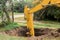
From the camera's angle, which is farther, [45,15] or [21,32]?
[45,15]

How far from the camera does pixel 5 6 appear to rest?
1686cm

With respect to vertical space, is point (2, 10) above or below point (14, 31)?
above

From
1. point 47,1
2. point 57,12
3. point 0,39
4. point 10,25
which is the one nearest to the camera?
point 0,39

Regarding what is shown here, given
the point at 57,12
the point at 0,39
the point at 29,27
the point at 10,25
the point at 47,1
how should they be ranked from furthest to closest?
the point at 57,12
the point at 10,25
the point at 29,27
the point at 47,1
the point at 0,39

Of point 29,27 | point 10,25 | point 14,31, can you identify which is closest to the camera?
point 29,27

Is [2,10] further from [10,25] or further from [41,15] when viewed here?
[41,15]

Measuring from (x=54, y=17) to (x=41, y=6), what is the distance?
446 inches

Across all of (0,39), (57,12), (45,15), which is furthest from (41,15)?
(0,39)

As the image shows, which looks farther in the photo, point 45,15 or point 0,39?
point 45,15

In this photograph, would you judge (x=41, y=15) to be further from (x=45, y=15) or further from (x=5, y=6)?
(x=5, y=6)

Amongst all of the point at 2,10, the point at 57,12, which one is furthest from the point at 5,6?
the point at 57,12

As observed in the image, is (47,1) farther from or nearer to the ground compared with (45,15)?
farther from the ground

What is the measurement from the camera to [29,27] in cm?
1390

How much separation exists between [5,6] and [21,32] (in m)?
2.35
